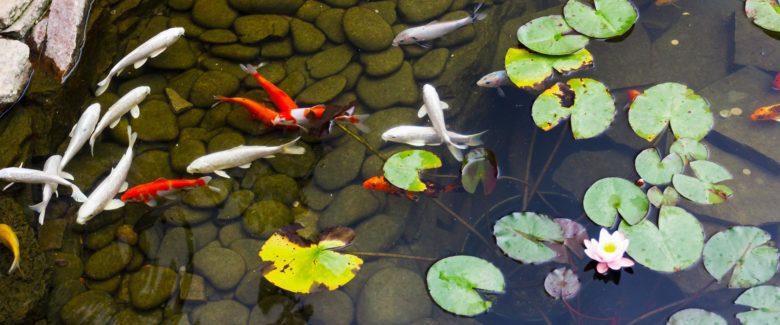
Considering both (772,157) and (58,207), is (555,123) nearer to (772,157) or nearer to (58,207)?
(772,157)

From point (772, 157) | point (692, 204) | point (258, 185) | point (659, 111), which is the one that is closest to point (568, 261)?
point (692, 204)

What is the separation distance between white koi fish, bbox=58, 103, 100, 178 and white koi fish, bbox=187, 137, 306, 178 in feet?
1.90

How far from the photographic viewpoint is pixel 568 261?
291 cm

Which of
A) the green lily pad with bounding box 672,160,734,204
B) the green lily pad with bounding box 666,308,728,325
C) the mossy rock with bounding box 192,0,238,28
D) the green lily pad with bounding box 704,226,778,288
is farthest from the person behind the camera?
the mossy rock with bounding box 192,0,238,28

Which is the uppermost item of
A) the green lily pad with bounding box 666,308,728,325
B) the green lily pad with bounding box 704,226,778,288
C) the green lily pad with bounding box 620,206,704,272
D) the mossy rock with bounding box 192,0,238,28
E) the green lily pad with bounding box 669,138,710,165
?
the mossy rock with bounding box 192,0,238,28

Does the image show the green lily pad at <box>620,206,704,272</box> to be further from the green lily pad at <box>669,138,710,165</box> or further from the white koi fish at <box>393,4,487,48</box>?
the white koi fish at <box>393,4,487,48</box>

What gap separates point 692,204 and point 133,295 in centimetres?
271

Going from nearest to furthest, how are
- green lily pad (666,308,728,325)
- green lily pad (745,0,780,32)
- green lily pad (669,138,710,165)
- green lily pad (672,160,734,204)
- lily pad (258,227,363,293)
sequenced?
1. green lily pad (666,308,728,325)
2. lily pad (258,227,363,293)
3. green lily pad (672,160,734,204)
4. green lily pad (669,138,710,165)
5. green lily pad (745,0,780,32)

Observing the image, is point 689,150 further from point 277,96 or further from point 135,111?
point 135,111

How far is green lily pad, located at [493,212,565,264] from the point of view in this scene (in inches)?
113

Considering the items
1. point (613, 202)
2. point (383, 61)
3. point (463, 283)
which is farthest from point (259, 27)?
point (613, 202)

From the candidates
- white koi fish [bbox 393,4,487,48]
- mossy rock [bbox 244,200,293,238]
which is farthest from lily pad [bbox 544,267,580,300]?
white koi fish [bbox 393,4,487,48]

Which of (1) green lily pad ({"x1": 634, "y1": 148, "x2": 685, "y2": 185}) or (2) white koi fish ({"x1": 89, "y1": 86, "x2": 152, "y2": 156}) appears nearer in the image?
(1) green lily pad ({"x1": 634, "y1": 148, "x2": 685, "y2": 185})

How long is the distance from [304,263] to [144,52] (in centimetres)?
157
